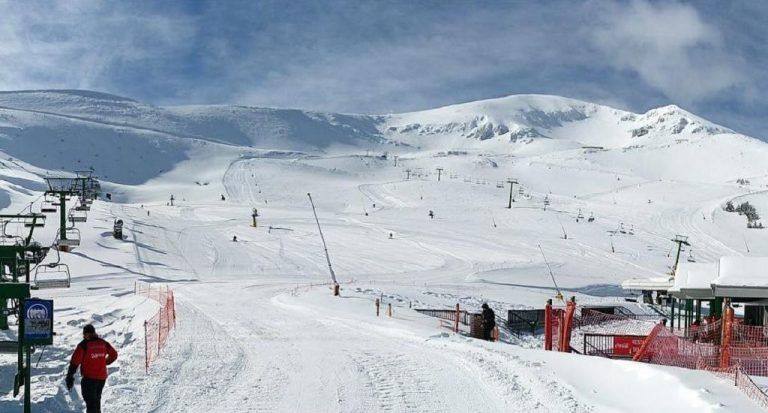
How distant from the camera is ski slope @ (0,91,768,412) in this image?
41.5 ft

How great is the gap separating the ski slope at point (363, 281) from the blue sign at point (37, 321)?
1.54 meters

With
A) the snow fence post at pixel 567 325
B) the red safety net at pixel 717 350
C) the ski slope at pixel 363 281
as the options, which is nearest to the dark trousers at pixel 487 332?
the ski slope at pixel 363 281

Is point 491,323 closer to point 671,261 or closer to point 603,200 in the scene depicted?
point 671,261

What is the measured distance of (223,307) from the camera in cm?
2898

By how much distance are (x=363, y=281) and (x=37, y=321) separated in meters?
37.2

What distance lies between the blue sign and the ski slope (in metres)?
1.54

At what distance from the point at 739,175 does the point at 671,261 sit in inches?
5273

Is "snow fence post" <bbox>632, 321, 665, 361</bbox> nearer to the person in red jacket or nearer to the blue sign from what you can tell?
the person in red jacket

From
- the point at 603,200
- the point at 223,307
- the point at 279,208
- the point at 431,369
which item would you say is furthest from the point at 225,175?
the point at 431,369

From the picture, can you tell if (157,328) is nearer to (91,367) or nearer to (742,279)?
(91,367)

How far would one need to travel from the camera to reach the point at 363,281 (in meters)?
47.3

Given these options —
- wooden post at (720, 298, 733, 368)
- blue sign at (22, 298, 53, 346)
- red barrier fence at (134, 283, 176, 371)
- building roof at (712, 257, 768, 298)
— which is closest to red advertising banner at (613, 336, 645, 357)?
building roof at (712, 257, 768, 298)

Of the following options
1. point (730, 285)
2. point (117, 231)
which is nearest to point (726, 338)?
point (730, 285)

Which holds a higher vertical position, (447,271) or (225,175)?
(225,175)
